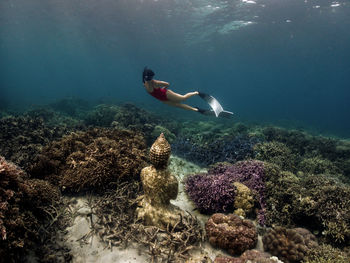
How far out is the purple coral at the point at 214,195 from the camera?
5156 millimetres

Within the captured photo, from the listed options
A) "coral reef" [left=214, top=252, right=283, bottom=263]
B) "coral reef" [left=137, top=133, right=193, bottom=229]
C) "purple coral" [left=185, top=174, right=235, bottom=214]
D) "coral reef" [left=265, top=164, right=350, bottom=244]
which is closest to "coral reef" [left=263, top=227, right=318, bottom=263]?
"coral reef" [left=214, top=252, right=283, bottom=263]

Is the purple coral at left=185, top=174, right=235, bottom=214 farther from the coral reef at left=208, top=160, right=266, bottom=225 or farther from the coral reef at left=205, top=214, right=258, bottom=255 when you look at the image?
the coral reef at left=205, top=214, right=258, bottom=255

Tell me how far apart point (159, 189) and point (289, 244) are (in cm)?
302

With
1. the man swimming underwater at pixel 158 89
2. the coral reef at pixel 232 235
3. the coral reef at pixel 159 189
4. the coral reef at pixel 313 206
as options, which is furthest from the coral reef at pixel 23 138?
the coral reef at pixel 313 206

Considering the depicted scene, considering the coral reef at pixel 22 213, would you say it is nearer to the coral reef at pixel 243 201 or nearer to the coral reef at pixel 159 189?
the coral reef at pixel 159 189

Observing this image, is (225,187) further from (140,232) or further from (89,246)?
(89,246)

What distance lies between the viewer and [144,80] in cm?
706

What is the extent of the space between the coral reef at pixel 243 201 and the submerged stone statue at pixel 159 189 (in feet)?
6.19

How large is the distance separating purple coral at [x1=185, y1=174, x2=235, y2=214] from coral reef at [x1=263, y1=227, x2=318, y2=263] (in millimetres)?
1275

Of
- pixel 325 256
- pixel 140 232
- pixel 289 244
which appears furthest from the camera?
pixel 140 232

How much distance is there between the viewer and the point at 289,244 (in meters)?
3.92

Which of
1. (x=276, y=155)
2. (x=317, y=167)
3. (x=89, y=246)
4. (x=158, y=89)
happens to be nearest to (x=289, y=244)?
(x=89, y=246)

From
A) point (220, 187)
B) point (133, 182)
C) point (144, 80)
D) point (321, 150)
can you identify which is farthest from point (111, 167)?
point (321, 150)

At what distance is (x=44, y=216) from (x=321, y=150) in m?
14.1
